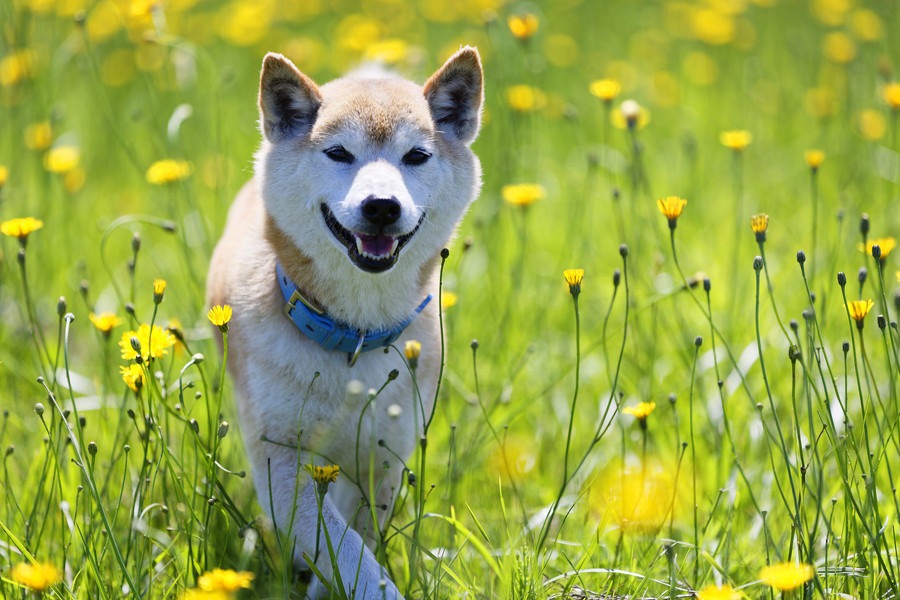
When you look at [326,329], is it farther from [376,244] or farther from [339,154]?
[339,154]

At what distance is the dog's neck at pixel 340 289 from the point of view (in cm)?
320

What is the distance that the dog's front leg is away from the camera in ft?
8.66

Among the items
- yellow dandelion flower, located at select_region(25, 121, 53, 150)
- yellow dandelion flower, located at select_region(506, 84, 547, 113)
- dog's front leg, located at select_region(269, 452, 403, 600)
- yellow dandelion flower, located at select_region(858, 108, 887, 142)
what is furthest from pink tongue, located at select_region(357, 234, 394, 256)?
yellow dandelion flower, located at select_region(858, 108, 887, 142)

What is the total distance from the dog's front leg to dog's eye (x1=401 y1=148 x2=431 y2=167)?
105cm

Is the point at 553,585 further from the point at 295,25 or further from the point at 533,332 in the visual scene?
the point at 295,25

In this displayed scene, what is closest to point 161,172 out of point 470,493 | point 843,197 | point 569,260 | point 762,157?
point 470,493

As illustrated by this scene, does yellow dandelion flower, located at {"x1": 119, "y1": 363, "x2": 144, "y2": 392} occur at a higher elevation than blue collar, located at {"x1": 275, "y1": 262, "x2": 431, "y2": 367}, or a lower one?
lower

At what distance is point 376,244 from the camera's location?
3047 mm

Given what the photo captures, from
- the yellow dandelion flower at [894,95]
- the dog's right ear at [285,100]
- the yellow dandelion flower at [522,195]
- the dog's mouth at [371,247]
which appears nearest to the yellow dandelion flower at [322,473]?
the dog's mouth at [371,247]

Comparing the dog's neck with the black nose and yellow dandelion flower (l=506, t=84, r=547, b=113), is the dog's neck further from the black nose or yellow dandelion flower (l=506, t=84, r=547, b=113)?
yellow dandelion flower (l=506, t=84, r=547, b=113)

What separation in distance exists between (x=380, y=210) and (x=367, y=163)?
1.07 ft

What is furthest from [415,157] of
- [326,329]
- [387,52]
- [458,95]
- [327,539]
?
[387,52]

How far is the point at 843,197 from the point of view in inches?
200

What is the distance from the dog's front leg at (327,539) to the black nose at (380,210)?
30.9 inches
